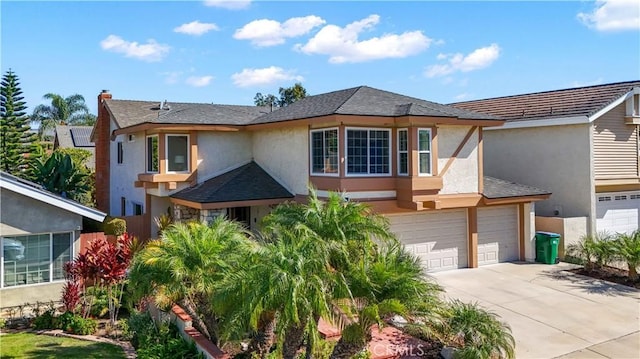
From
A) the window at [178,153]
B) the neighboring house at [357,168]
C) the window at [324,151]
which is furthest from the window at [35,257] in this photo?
the window at [324,151]

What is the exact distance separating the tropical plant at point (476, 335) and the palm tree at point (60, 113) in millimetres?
67022

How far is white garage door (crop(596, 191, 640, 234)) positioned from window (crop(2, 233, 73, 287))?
66.9 feet

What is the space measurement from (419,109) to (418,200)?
2.98 m

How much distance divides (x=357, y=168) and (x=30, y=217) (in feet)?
32.0

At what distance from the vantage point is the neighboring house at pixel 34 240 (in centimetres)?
1284

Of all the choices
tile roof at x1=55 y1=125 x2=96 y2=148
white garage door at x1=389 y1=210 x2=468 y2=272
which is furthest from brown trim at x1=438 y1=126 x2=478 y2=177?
tile roof at x1=55 y1=125 x2=96 y2=148

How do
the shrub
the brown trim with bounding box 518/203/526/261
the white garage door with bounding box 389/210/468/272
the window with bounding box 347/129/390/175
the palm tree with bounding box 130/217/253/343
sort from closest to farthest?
the palm tree with bounding box 130/217/253/343 → the window with bounding box 347/129/390/175 → the white garage door with bounding box 389/210/468/272 → the shrub → the brown trim with bounding box 518/203/526/261

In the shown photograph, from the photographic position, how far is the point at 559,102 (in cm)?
2031

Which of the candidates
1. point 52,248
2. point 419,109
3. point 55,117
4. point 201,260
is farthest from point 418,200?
point 55,117

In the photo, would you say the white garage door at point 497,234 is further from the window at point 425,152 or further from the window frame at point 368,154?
the window frame at point 368,154

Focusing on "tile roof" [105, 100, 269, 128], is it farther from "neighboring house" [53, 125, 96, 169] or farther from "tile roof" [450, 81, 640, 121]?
"neighboring house" [53, 125, 96, 169]

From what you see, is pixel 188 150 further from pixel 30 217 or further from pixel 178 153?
pixel 30 217

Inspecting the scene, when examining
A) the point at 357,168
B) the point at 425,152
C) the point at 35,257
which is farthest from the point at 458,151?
the point at 35,257

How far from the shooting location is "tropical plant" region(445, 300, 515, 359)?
8.11 meters
